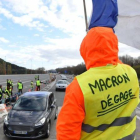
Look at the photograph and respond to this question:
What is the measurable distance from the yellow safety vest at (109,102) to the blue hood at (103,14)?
0.41m

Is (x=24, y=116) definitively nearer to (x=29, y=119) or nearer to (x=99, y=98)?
(x=29, y=119)

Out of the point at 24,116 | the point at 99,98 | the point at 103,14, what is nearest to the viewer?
the point at 99,98

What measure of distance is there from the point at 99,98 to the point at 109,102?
0.38 ft

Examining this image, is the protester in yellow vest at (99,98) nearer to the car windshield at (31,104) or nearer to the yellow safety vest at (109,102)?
the yellow safety vest at (109,102)

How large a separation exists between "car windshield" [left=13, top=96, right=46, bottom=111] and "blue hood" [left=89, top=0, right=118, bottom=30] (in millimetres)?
6195

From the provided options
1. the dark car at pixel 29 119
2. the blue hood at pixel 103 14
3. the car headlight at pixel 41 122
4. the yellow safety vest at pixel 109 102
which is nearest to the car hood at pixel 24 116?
the dark car at pixel 29 119

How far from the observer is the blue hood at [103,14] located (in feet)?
5.78

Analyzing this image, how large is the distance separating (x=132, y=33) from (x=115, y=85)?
64.2 inches

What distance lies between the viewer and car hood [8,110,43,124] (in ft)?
21.8

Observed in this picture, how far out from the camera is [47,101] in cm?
813

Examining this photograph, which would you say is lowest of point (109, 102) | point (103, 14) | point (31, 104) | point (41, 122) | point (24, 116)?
point (41, 122)

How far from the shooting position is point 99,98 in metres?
1.54

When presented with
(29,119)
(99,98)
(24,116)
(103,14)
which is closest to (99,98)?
(99,98)

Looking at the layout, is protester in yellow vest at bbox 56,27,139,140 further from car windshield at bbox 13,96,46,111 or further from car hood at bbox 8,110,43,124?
car windshield at bbox 13,96,46,111
